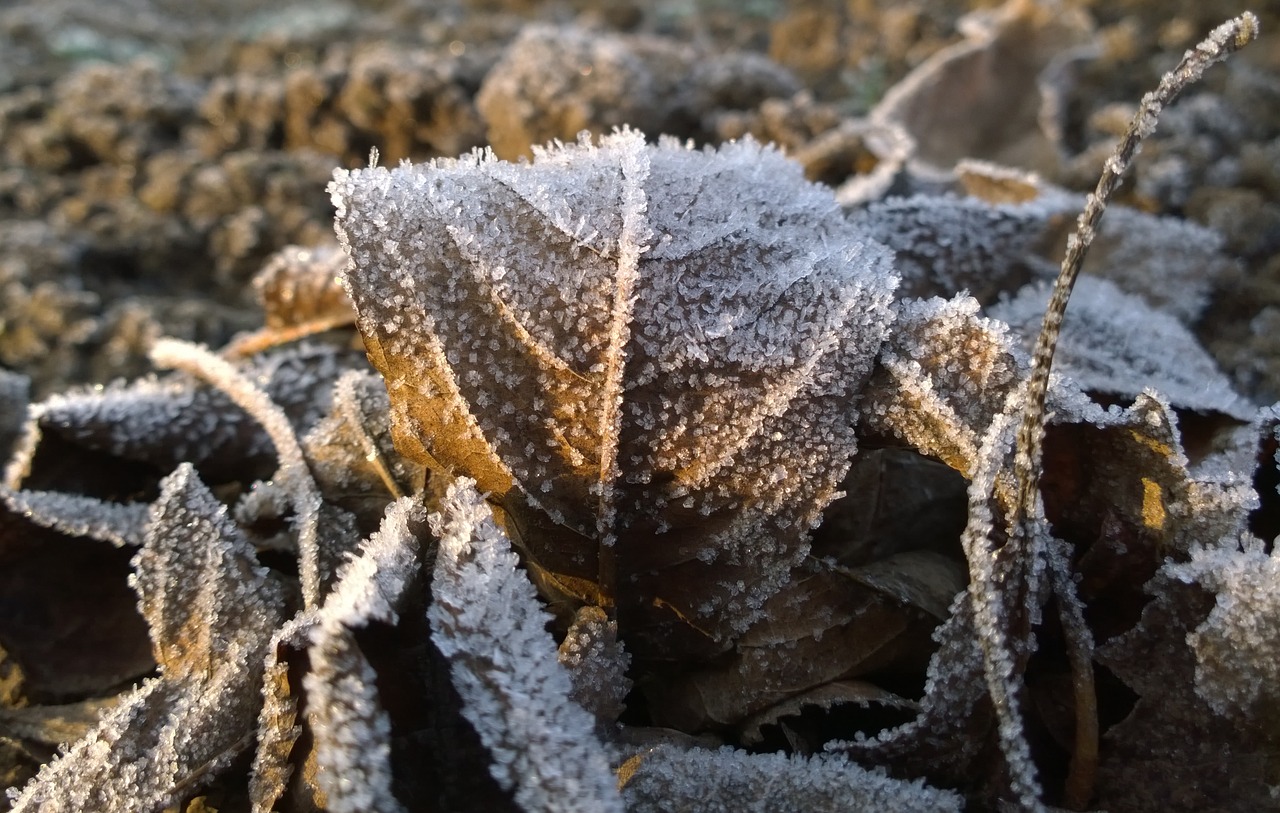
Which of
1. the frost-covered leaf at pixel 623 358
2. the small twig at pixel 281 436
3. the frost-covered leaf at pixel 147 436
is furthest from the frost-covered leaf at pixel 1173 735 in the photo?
the frost-covered leaf at pixel 147 436

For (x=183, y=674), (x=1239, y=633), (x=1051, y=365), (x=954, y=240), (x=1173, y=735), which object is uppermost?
(x=954, y=240)

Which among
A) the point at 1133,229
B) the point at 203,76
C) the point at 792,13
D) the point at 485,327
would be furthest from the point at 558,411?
the point at 203,76

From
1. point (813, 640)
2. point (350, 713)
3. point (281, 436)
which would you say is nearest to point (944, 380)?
point (813, 640)

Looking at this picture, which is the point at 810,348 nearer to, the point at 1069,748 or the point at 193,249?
the point at 1069,748

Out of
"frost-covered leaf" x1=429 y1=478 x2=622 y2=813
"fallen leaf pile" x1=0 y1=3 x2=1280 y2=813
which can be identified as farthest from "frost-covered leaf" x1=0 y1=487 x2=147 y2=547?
"frost-covered leaf" x1=429 y1=478 x2=622 y2=813

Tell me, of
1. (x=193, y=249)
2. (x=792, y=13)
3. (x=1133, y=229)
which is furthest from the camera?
(x=792, y=13)

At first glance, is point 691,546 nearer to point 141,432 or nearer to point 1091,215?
point 1091,215

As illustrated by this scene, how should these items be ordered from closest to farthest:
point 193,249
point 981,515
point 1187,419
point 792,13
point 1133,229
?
point 981,515
point 1187,419
point 1133,229
point 193,249
point 792,13
